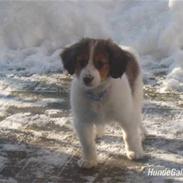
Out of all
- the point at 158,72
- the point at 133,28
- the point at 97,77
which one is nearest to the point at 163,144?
the point at 97,77

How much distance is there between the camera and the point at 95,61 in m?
4.05

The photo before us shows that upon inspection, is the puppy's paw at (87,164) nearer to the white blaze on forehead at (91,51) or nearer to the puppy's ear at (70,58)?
the puppy's ear at (70,58)

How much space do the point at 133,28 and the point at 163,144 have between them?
2899 mm

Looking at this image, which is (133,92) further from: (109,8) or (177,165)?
(109,8)

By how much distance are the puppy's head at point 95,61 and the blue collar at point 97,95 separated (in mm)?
165

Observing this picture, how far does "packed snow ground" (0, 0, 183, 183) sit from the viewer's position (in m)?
4.67

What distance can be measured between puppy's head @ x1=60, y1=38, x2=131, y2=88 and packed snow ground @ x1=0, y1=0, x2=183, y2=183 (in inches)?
35.3

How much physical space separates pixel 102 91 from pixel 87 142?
18.5 inches

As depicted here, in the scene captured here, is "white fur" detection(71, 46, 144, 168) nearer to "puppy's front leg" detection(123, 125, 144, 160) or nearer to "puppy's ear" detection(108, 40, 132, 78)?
"puppy's front leg" detection(123, 125, 144, 160)

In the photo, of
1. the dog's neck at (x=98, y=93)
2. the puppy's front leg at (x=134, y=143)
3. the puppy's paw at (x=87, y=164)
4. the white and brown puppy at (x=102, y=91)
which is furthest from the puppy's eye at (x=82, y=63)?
the puppy's paw at (x=87, y=164)

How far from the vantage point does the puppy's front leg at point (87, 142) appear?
14.7 feet

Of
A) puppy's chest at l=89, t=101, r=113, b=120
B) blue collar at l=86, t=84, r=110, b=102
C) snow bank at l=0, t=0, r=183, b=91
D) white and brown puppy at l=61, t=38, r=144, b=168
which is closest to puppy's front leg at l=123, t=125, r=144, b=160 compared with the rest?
white and brown puppy at l=61, t=38, r=144, b=168

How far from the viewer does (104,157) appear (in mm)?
4781

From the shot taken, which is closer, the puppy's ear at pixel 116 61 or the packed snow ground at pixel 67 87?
the puppy's ear at pixel 116 61
